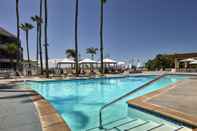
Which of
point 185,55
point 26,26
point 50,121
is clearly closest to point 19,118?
point 50,121

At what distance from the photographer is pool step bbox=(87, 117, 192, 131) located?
4113 mm

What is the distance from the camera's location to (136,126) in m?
4.48

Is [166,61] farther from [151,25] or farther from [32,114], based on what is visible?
[32,114]

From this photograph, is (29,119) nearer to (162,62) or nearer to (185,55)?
(162,62)

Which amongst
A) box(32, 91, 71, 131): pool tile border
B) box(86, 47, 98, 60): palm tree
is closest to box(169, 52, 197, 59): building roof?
box(86, 47, 98, 60): palm tree

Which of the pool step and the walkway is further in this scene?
the pool step

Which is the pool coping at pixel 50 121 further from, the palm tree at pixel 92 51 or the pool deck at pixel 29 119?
the palm tree at pixel 92 51

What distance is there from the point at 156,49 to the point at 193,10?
1558 cm

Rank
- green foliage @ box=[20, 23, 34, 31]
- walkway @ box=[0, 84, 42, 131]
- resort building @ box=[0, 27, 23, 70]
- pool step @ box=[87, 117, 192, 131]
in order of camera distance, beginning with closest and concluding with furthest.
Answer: walkway @ box=[0, 84, 42, 131] < pool step @ box=[87, 117, 192, 131] < resort building @ box=[0, 27, 23, 70] < green foliage @ box=[20, 23, 34, 31]

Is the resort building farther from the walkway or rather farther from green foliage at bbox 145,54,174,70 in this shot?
the walkway

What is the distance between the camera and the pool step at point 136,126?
4113 mm

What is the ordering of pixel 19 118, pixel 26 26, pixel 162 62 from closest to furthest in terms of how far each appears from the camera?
pixel 19 118, pixel 26 26, pixel 162 62

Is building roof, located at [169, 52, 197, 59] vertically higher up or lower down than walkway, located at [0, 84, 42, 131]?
higher up

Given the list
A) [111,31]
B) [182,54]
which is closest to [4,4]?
[111,31]
